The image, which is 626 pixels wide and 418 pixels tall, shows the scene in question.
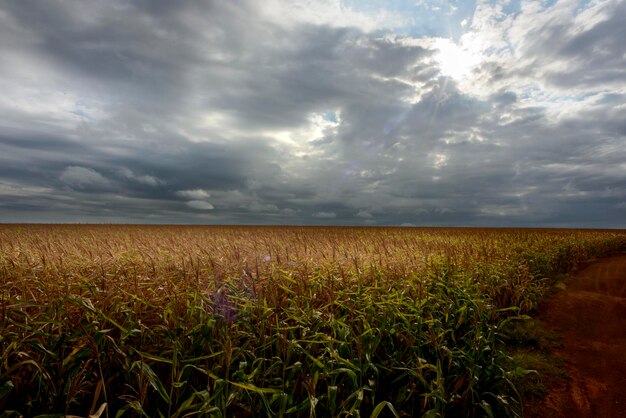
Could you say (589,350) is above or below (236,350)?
below

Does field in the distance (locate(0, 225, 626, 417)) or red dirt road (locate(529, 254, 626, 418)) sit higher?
field in the distance (locate(0, 225, 626, 417))

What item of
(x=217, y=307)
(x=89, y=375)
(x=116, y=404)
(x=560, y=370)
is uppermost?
(x=217, y=307)

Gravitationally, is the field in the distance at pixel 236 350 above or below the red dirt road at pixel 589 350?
above

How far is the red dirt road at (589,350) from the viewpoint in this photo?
4.64m

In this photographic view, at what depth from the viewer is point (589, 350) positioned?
21.2 ft

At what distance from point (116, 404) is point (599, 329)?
31.3 ft

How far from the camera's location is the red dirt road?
4.64 m

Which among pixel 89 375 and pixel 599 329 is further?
pixel 599 329

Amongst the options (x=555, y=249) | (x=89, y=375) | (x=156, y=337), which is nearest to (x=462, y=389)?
(x=156, y=337)

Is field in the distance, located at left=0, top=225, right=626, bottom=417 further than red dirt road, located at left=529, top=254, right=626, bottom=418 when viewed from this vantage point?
No

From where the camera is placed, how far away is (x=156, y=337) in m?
4.14

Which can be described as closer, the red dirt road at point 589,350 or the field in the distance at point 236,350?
the field in the distance at point 236,350

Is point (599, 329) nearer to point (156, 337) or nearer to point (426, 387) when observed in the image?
point (426, 387)

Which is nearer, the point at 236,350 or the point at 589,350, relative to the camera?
the point at 236,350
